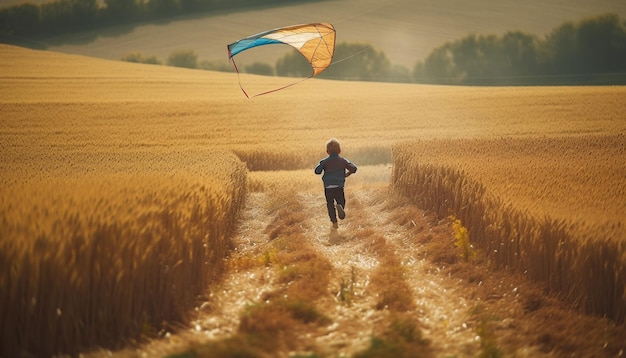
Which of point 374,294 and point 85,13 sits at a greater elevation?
point 85,13

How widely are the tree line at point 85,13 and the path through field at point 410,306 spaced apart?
179 feet

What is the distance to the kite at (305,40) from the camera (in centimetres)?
1270

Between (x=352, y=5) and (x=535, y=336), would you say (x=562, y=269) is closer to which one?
(x=535, y=336)

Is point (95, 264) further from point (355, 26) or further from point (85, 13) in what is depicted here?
point (355, 26)

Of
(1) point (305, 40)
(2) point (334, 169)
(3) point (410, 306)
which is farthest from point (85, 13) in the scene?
(3) point (410, 306)

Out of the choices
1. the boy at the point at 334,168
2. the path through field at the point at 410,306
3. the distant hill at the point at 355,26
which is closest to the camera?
the path through field at the point at 410,306

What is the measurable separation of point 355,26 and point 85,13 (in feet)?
87.6

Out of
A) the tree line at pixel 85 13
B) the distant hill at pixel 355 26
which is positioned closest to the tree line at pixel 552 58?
the distant hill at pixel 355 26

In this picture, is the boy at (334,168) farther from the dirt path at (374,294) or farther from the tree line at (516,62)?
the tree line at (516,62)

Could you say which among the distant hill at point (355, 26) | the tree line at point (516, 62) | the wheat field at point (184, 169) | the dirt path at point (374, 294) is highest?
the distant hill at point (355, 26)

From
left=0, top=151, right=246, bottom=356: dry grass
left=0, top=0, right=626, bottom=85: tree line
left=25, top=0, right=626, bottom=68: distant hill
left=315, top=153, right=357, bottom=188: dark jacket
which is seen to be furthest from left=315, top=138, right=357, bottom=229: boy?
left=25, top=0, right=626, bottom=68: distant hill

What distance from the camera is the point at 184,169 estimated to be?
496 inches

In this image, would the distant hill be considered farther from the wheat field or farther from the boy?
the boy

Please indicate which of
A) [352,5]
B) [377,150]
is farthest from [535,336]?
[352,5]
